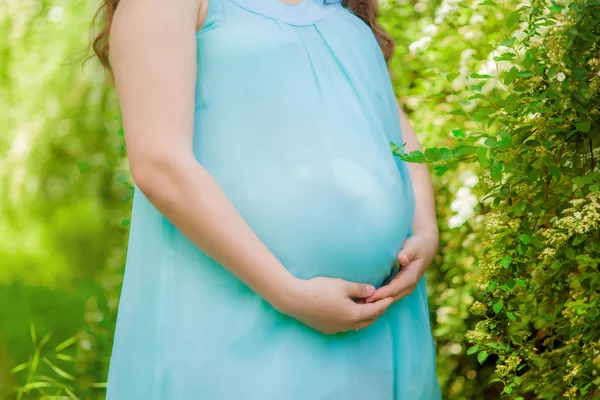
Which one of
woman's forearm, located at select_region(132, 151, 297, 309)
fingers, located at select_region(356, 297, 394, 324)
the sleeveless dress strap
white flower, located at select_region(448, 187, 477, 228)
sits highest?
the sleeveless dress strap

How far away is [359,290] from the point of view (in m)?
1.38

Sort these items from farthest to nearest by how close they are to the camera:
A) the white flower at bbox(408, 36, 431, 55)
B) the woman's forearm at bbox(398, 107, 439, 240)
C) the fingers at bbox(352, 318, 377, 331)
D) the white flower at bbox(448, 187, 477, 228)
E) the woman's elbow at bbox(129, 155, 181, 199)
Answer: the white flower at bbox(408, 36, 431, 55), the white flower at bbox(448, 187, 477, 228), the woman's forearm at bbox(398, 107, 439, 240), the fingers at bbox(352, 318, 377, 331), the woman's elbow at bbox(129, 155, 181, 199)

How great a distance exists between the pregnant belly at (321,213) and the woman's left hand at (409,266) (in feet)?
0.12

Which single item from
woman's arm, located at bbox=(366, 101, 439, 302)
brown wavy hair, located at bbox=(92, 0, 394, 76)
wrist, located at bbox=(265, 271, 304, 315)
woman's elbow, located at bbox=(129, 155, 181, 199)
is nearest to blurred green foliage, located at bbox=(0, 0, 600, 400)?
woman's arm, located at bbox=(366, 101, 439, 302)

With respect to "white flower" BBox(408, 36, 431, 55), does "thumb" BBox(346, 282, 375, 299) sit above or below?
above

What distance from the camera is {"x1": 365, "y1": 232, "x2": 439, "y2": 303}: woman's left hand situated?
1.45 m

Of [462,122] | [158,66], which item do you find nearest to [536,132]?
[158,66]

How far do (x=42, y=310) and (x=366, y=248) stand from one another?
2.76 metres

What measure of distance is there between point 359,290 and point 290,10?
57 centimetres

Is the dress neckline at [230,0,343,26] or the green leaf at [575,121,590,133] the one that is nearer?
the green leaf at [575,121,590,133]

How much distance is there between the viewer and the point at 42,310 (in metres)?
3.76

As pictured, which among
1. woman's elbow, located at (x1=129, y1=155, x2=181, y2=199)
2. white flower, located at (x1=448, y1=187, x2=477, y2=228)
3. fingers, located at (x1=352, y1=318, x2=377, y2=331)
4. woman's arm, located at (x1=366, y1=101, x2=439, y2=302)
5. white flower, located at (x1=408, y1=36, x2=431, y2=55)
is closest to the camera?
woman's elbow, located at (x1=129, y1=155, x2=181, y2=199)

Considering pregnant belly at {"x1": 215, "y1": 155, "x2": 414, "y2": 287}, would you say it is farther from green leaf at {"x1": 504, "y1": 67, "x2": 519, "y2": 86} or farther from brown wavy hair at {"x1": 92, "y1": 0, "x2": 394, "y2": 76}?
brown wavy hair at {"x1": 92, "y1": 0, "x2": 394, "y2": 76}

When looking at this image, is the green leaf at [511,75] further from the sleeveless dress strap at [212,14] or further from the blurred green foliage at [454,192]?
the sleeveless dress strap at [212,14]
